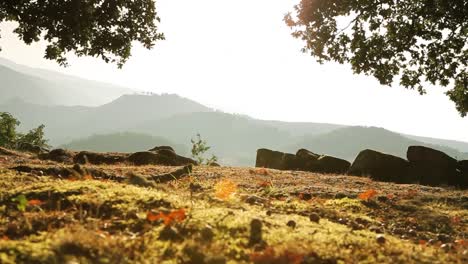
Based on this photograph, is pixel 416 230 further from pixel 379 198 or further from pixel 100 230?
pixel 100 230

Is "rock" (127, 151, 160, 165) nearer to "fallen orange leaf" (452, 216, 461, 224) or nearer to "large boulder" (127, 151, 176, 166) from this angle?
"large boulder" (127, 151, 176, 166)

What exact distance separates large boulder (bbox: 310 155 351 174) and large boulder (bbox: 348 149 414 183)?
262 cm

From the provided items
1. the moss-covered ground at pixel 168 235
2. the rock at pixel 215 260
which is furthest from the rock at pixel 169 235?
the rock at pixel 215 260

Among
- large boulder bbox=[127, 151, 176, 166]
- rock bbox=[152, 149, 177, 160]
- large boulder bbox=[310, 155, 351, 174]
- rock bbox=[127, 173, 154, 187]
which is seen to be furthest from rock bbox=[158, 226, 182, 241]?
large boulder bbox=[310, 155, 351, 174]

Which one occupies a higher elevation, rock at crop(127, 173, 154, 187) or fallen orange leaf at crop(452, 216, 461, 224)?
rock at crop(127, 173, 154, 187)

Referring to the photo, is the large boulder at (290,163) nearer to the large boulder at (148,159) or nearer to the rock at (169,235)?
the large boulder at (148,159)

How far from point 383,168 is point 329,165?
15.6 feet

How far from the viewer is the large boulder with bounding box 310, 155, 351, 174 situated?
32969 millimetres

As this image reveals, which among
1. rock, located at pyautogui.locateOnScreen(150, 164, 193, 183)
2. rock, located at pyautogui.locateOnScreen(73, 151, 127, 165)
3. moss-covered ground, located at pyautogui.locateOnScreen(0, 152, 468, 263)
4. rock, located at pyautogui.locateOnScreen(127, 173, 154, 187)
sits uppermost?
moss-covered ground, located at pyautogui.locateOnScreen(0, 152, 468, 263)

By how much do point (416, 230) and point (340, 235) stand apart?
3745 mm

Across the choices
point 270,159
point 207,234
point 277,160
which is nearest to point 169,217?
point 207,234

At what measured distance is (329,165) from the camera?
109 ft

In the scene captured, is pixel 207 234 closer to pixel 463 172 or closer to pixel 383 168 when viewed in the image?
pixel 383 168

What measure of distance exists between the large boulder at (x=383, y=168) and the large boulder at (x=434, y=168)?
97 centimetres
